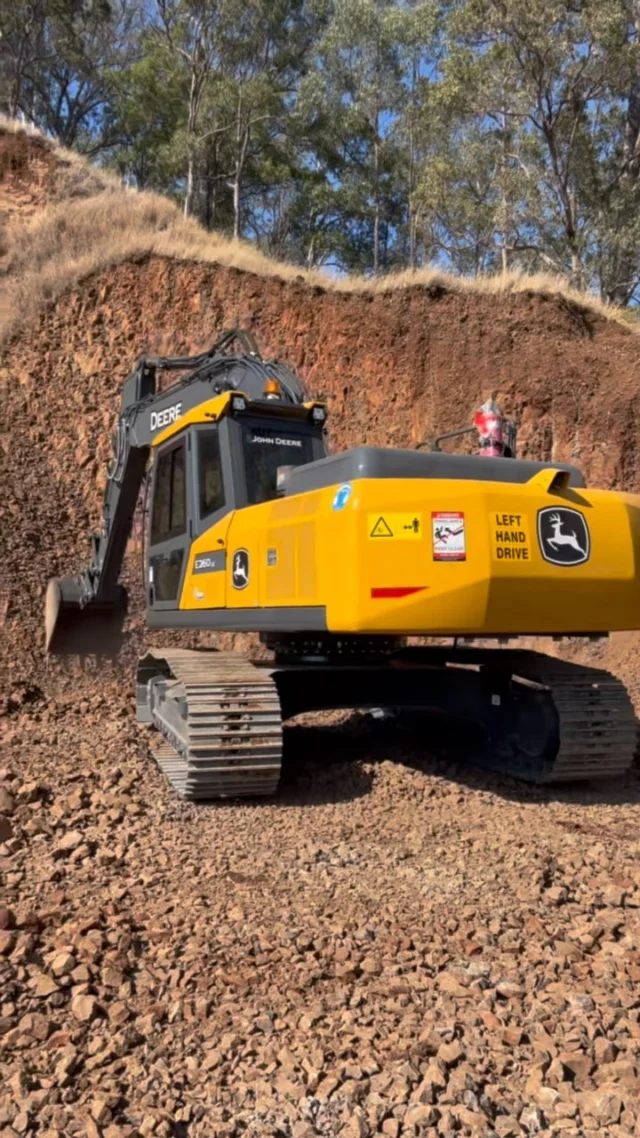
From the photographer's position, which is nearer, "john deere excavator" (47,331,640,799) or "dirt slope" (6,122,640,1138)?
"dirt slope" (6,122,640,1138)

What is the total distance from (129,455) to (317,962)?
514cm

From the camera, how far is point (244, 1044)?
305 cm

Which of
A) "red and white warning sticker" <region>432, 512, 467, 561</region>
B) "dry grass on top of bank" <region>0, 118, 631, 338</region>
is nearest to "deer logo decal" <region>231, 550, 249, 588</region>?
"red and white warning sticker" <region>432, 512, 467, 561</region>

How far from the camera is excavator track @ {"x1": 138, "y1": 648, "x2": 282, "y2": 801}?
5.53 meters

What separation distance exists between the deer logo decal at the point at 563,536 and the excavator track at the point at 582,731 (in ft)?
4.90

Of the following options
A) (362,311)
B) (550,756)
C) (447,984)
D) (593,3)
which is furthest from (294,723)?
(593,3)

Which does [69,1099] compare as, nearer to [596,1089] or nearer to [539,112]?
[596,1089]

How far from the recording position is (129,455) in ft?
25.7

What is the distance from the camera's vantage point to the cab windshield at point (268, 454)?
20.7ft

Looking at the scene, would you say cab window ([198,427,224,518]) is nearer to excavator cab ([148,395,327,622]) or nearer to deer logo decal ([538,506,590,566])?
excavator cab ([148,395,327,622])

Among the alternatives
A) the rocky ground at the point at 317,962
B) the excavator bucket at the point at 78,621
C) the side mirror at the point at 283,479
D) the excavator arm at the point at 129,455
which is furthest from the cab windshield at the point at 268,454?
the excavator bucket at the point at 78,621

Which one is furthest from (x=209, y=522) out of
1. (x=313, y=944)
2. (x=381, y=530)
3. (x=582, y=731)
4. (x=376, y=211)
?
(x=376, y=211)

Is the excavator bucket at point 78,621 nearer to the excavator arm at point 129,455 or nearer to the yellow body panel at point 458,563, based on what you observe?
the excavator arm at point 129,455

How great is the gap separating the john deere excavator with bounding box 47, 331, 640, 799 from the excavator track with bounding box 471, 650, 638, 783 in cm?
1
